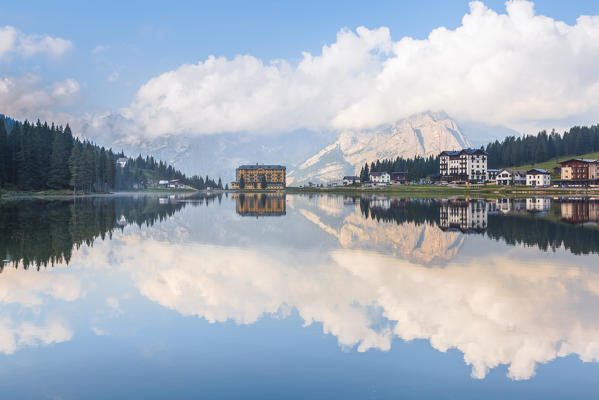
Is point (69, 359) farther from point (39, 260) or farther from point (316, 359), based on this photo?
point (39, 260)

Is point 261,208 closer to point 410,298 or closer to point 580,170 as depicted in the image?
point 410,298

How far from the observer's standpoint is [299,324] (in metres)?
13.2

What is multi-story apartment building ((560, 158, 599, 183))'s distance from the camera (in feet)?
620

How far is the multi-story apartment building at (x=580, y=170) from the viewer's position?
18888cm

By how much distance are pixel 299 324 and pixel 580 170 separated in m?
218

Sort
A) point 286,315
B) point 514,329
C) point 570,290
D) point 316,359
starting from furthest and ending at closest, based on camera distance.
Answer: point 570,290, point 286,315, point 514,329, point 316,359

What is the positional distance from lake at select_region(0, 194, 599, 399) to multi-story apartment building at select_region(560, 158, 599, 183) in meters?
195

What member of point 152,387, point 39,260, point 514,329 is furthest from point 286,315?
point 39,260

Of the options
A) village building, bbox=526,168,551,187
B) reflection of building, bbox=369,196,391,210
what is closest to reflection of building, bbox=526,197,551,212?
reflection of building, bbox=369,196,391,210

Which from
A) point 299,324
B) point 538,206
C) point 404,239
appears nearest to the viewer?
point 299,324

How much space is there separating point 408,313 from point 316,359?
4.78 m

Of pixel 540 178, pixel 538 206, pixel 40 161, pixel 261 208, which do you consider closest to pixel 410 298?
pixel 261 208

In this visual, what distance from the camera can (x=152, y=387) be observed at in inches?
369

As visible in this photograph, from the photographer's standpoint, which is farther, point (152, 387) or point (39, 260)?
point (39, 260)
